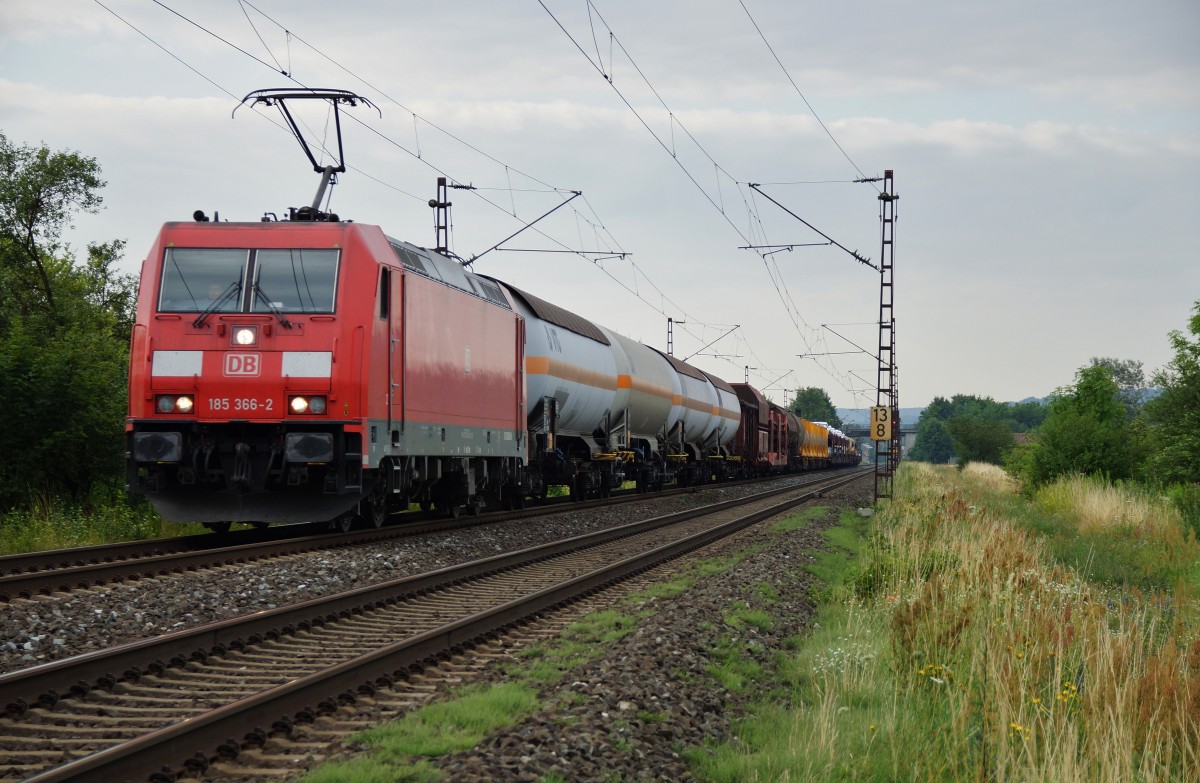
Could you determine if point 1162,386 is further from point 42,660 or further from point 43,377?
point 42,660

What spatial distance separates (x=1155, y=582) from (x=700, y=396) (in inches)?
859

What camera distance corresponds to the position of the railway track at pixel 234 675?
16.9 ft

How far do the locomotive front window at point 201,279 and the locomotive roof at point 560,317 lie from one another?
27.2 feet

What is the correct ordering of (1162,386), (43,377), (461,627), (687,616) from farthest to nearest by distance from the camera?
(1162,386) → (43,377) → (687,616) → (461,627)

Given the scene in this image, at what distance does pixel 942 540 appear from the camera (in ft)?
41.7

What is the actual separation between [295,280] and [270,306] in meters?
0.46

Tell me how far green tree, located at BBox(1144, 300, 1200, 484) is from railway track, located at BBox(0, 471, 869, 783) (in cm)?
1816

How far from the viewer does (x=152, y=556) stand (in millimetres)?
12094

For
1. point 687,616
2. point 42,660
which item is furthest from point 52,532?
point 687,616

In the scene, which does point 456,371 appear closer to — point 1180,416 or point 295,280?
point 295,280

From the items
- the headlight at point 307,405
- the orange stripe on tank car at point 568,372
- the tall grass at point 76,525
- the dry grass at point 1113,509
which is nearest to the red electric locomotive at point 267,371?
the headlight at point 307,405

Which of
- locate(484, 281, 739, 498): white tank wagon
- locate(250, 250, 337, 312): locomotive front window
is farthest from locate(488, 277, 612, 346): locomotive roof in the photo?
locate(250, 250, 337, 312): locomotive front window

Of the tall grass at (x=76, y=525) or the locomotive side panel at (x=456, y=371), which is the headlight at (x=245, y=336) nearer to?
the locomotive side panel at (x=456, y=371)

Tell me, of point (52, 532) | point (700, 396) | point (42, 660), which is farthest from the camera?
point (700, 396)
